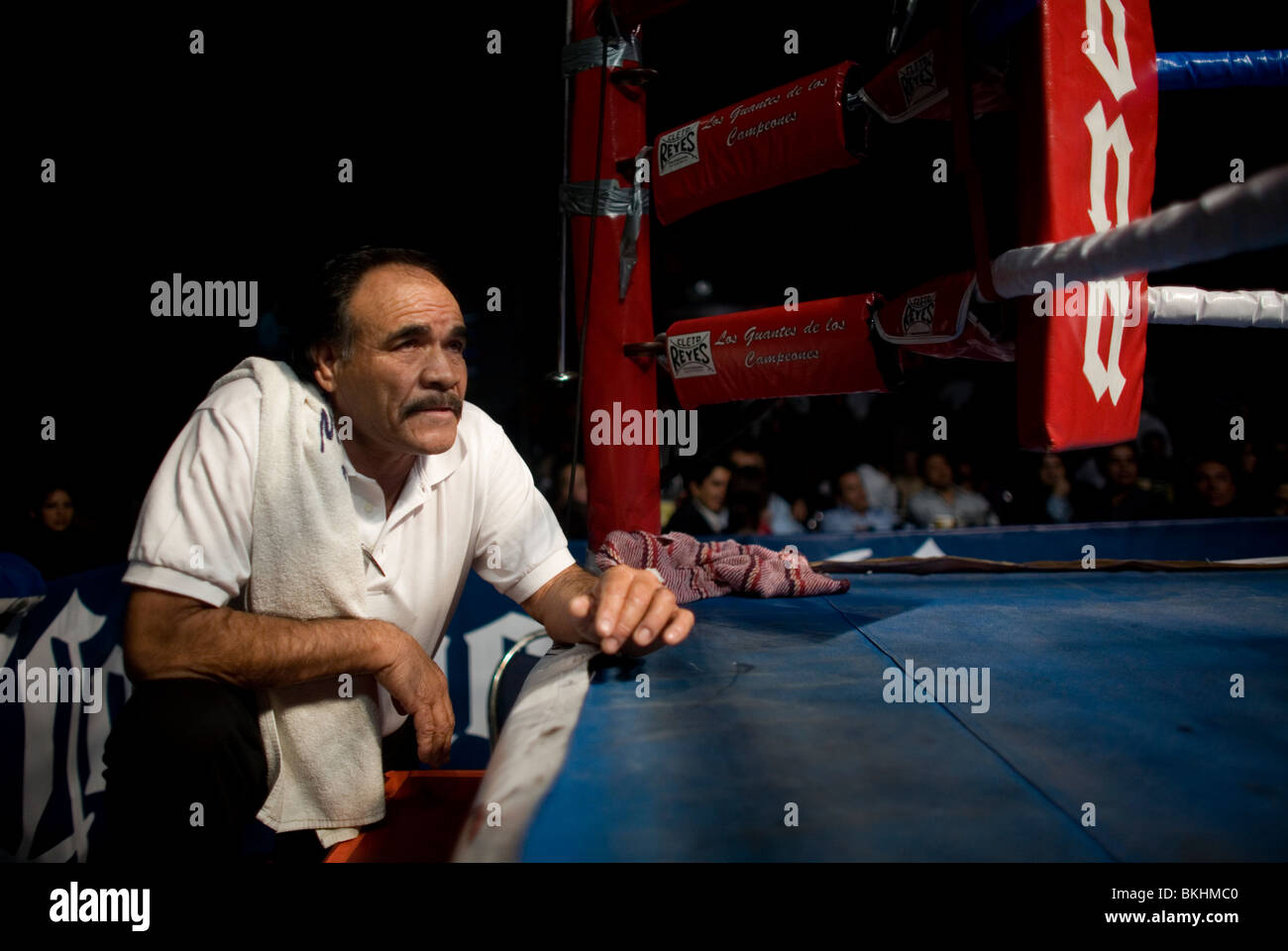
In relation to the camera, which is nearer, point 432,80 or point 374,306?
point 374,306

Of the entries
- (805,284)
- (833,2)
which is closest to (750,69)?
(833,2)

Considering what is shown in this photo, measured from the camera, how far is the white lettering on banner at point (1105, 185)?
3.59ft

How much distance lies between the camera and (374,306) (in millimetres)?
1190

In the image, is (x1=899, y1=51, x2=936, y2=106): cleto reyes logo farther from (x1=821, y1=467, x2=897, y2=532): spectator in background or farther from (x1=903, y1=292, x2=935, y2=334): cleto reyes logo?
(x1=821, y1=467, x2=897, y2=532): spectator in background

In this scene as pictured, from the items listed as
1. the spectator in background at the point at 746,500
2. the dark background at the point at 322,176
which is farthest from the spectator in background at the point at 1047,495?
the spectator in background at the point at 746,500

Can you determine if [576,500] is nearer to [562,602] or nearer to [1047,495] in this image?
[562,602]

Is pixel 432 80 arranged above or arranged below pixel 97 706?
above

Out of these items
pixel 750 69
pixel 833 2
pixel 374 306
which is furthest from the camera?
pixel 750 69

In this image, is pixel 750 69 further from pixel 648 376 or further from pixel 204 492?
pixel 204 492

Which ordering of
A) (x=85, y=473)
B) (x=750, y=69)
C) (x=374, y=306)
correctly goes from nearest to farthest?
(x=374, y=306)
(x=85, y=473)
(x=750, y=69)

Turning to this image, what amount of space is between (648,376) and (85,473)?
3074 millimetres

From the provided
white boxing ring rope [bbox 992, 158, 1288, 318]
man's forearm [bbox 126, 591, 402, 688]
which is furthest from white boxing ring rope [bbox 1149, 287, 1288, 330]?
man's forearm [bbox 126, 591, 402, 688]

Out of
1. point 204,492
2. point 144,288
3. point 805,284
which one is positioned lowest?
point 204,492

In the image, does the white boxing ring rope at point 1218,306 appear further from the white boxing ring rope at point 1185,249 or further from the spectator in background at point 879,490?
the spectator in background at point 879,490
